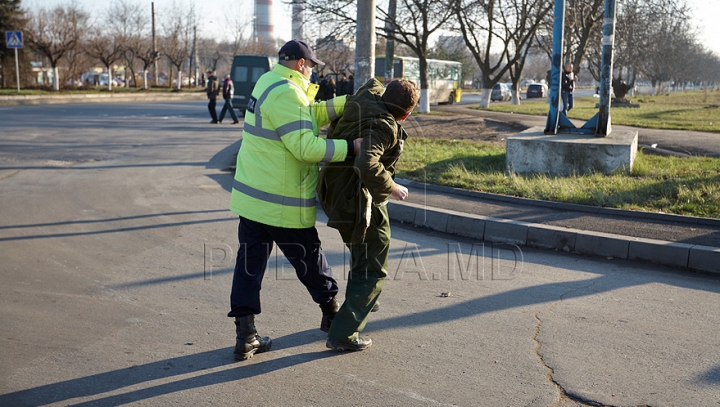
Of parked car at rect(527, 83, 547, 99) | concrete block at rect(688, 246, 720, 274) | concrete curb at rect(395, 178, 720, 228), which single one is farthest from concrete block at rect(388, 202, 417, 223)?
parked car at rect(527, 83, 547, 99)

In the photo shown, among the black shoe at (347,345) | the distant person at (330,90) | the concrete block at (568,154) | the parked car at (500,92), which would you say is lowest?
the black shoe at (347,345)

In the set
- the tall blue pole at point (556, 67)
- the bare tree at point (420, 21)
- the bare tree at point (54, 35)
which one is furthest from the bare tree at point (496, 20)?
the bare tree at point (54, 35)

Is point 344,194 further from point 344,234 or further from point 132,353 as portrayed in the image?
point 132,353

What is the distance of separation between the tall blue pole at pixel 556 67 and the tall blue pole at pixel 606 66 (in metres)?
0.68

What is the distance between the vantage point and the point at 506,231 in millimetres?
6805

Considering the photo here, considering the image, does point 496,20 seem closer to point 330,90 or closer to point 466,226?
point 330,90

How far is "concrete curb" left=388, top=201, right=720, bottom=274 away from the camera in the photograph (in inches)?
227

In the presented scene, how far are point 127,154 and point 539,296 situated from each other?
10146mm

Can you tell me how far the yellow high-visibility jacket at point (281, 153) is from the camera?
3.57 meters

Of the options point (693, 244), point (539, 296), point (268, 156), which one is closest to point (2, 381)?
point (268, 156)

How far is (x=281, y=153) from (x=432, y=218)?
12.9 feet

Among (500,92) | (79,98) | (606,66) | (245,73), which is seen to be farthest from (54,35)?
(606,66)

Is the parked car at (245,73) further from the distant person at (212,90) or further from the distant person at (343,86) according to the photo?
the distant person at (212,90)

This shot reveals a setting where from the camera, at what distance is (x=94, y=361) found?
364 centimetres
